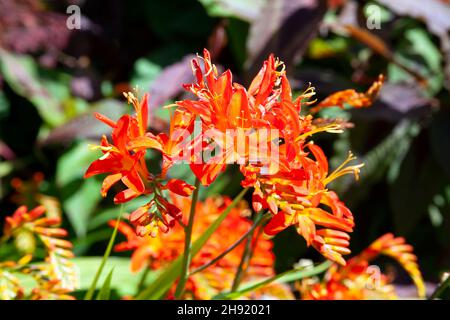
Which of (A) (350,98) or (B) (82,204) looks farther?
(B) (82,204)

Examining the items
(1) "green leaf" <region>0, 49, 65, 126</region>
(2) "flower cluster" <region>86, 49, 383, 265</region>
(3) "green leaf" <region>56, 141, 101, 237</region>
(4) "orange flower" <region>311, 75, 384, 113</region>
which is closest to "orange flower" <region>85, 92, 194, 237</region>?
(2) "flower cluster" <region>86, 49, 383, 265</region>

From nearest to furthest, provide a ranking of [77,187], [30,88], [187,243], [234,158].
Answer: [234,158], [187,243], [77,187], [30,88]

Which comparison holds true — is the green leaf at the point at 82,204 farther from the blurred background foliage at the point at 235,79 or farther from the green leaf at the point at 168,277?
the green leaf at the point at 168,277

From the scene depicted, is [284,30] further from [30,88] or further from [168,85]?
[30,88]

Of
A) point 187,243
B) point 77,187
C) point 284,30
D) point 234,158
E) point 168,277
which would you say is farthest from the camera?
point 77,187

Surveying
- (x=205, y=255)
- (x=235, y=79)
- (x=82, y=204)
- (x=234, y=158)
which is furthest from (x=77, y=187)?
(x=234, y=158)

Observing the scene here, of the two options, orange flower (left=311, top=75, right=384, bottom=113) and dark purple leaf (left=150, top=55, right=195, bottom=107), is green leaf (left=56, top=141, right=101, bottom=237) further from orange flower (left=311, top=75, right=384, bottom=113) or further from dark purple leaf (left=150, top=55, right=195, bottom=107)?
orange flower (left=311, top=75, right=384, bottom=113)

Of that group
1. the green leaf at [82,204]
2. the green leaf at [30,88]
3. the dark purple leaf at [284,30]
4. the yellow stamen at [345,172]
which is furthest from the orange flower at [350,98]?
the green leaf at [30,88]

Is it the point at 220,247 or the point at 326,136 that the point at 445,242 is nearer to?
the point at 326,136
